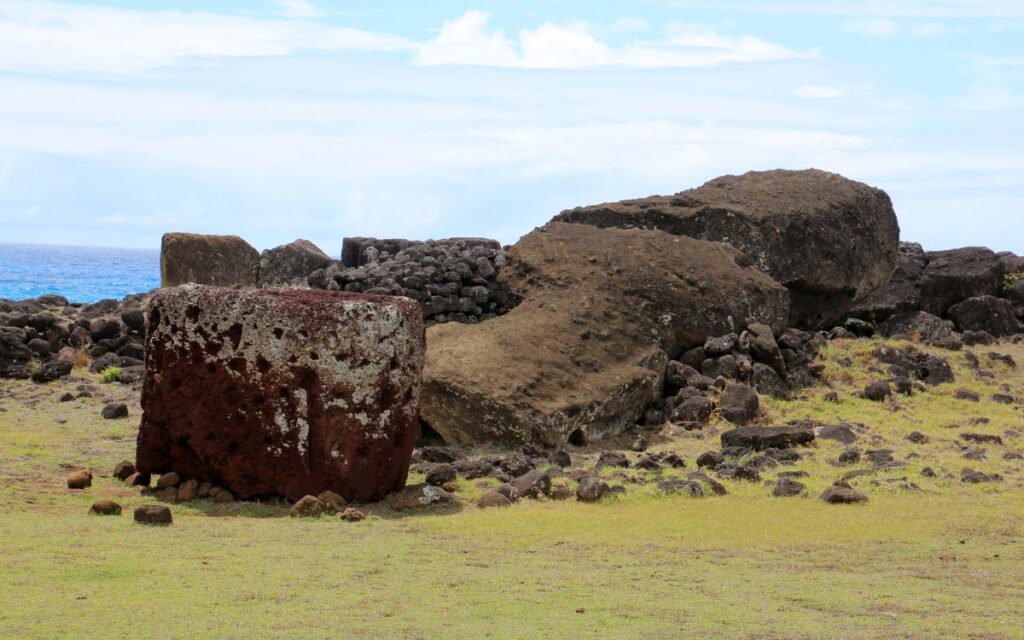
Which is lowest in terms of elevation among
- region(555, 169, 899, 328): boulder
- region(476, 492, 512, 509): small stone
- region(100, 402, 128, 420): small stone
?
region(476, 492, 512, 509): small stone

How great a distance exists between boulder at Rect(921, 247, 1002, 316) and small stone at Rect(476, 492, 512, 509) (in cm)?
1440

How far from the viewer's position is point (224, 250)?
22.7 meters

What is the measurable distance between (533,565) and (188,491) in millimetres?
3904

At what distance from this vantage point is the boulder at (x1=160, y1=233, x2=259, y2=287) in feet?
73.0

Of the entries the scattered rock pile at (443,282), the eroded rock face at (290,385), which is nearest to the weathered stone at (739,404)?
the scattered rock pile at (443,282)

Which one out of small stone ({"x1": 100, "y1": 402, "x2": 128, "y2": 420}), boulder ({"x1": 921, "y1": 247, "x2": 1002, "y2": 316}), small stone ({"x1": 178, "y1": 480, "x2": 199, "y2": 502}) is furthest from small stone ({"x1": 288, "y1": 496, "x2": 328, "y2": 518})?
boulder ({"x1": 921, "y1": 247, "x2": 1002, "y2": 316})

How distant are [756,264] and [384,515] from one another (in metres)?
11.5

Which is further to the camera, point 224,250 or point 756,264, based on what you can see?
point 224,250

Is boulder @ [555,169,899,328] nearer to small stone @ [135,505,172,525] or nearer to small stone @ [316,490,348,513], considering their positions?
small stone @ [316,490,348,513]

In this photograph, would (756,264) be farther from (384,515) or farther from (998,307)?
(384,515)

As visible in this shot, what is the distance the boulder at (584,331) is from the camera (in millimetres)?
14797

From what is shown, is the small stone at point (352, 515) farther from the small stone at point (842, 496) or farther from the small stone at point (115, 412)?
the small stone at point (115, 412)

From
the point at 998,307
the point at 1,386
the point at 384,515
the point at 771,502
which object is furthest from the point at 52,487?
the point at 998,307

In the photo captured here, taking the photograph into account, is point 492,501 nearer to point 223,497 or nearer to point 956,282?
point 223,497
